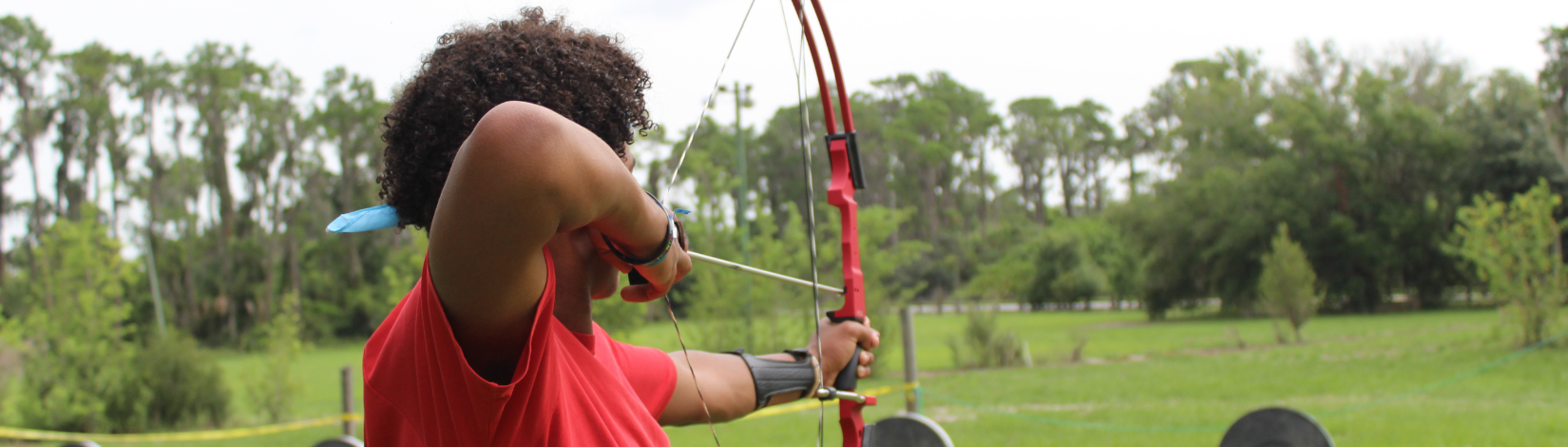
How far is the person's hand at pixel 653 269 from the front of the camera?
125 centimetres

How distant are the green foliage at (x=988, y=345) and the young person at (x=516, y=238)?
14.6m

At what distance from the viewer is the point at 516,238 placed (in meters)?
0.95

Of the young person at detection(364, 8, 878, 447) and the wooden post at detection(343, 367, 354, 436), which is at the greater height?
the young person at detection(364, 8, 878, 447)

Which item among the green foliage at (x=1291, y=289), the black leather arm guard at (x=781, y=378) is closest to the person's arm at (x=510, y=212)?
the black leather arm guard at (x=781, y=378)

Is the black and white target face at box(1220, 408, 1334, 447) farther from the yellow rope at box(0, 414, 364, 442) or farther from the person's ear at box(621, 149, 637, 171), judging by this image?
the yellow rope at box(0, 414, 364, 442)

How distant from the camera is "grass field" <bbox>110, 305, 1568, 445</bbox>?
301 inches

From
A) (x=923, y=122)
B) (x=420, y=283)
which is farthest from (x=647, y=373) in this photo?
(x=923, y=122)

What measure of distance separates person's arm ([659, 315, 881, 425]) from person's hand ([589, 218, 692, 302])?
72 cm

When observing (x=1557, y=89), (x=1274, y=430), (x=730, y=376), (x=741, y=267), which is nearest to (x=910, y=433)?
Answer: (x=1274, y=430)

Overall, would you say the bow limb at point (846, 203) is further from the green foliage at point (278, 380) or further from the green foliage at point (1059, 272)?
the green foliage at point (1059, 272)

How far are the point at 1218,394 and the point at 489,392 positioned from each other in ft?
36.7

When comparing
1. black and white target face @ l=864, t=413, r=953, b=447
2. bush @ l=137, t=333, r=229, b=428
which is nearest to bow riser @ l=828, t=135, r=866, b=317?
black and white target face @ l=864, t=413, r=953, b=447

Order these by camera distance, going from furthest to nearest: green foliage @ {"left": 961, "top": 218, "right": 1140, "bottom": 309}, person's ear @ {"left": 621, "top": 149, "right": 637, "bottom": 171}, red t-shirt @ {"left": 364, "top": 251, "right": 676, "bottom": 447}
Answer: green foliage @ {"left": 961, "top": 218, "right": 1140, "bottom": 309}, person's ear @ {"left": 621, "top": 149, "right": 637, "bottom": 171}, red t-shirt @ {"left": 364, "top": 251, "right": 676, "bottom": 447}

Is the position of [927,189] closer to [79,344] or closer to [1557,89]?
[1557,89]
